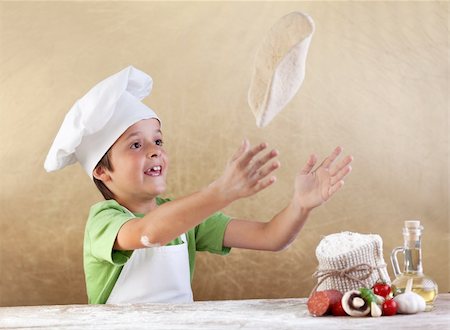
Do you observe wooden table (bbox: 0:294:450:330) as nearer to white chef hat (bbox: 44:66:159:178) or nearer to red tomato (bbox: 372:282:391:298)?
red tomato (bbox: 372:282:391:298)

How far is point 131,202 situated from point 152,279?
0.71ft

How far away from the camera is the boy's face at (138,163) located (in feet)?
6.21

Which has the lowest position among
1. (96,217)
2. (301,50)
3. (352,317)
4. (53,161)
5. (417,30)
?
(352,317)

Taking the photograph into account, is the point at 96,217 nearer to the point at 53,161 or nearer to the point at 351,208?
the point at 53,161

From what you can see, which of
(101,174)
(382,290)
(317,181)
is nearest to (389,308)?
(382,290)

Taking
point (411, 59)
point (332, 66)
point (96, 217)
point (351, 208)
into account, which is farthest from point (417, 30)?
point (96, 217)

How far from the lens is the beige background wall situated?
7.30ft

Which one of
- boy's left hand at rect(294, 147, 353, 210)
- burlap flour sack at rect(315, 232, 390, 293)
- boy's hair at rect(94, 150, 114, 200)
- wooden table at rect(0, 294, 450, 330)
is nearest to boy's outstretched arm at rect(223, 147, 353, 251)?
boy's left hand at rect(294, 147, 353, 210)

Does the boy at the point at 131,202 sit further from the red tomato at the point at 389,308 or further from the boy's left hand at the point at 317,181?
the red tomato at the point at 389,308

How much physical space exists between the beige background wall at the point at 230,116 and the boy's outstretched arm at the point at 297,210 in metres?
0.29

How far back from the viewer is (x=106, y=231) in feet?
5.62

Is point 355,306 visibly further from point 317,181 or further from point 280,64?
point 280,64

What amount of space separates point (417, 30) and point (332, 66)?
0.30m

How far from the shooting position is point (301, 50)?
1.54 meters
